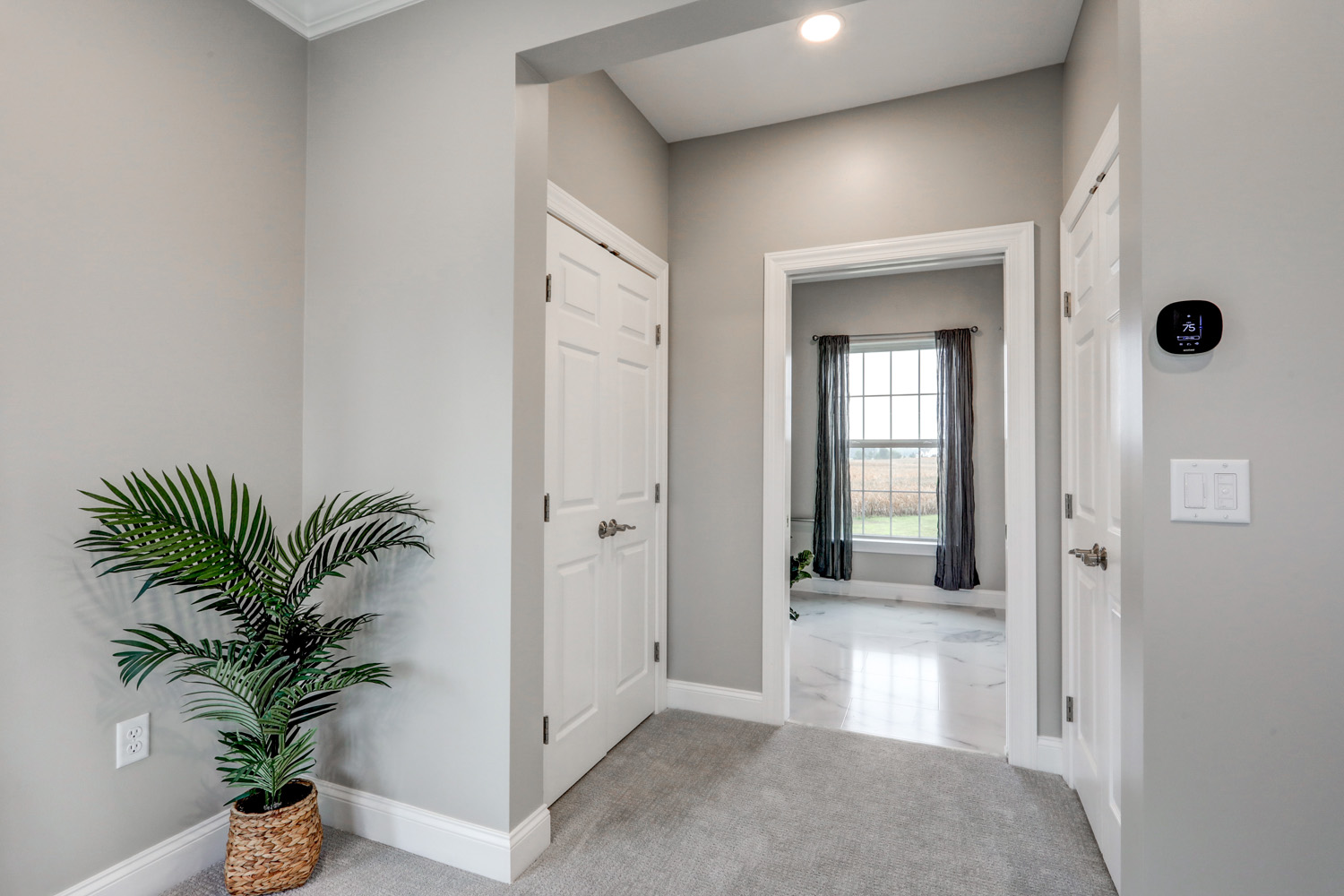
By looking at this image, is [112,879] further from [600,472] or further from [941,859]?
[941,859]

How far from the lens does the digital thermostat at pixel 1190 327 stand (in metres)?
1.08

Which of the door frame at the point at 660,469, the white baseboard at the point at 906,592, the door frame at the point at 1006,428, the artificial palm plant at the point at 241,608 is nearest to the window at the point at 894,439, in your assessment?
the white baseboard at the point at 906,592

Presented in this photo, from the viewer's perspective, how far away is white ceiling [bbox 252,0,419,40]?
1947 millimetres

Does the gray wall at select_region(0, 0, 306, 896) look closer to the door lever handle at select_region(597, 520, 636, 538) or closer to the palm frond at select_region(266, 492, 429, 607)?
the palm frond at select_region(266, 492, 429, 607)

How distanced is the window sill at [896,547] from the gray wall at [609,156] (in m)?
3.39

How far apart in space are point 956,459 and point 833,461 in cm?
93

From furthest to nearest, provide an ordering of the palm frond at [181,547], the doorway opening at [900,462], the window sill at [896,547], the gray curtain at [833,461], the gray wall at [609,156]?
the gray curtain at [833,461]
the window sill at [896,547]
the doorway opening at [900,462]
the gray wall at [609,156]
the palm frond at [181,547]

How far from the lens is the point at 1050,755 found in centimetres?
235

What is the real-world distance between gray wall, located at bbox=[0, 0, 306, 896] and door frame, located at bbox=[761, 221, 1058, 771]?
1.85 metres

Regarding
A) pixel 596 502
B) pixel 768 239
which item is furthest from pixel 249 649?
pixel 768 239

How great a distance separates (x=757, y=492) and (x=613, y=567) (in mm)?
719

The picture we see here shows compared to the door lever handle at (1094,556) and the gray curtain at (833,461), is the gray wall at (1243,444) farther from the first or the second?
the gray curtain at (833,461)

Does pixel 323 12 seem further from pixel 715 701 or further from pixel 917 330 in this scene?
pixel 917 330

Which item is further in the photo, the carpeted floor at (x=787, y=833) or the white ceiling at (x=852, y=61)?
the white ceiling at (x=852, y=61)
